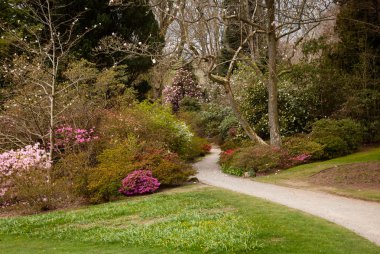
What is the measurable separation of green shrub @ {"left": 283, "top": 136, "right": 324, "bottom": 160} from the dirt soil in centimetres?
252

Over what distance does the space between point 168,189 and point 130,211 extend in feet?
13.7

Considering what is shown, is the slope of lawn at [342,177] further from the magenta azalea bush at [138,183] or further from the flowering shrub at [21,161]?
the flowering shrub at [21,161]

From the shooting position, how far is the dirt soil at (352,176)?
12.8 m

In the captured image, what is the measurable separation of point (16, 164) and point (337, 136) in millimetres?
13313

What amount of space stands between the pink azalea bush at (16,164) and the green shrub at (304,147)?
1019 centimetres

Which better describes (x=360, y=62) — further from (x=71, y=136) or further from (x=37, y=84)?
(x=37, y=84)

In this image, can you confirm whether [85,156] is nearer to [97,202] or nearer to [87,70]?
[97,202]

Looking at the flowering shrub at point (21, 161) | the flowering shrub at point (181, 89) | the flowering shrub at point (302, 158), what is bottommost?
the flowering shrub at point (302, 158)

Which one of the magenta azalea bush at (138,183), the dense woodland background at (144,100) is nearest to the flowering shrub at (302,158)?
the dense woodland background at (144,100)

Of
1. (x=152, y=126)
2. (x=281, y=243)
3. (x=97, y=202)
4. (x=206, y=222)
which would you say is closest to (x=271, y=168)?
(x=152, y=126)

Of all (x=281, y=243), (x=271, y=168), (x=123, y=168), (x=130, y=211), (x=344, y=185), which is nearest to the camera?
(x=281, y=243)

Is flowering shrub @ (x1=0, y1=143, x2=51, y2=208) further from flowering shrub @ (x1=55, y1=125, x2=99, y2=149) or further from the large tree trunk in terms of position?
the large tree trunk

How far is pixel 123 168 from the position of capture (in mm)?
14797

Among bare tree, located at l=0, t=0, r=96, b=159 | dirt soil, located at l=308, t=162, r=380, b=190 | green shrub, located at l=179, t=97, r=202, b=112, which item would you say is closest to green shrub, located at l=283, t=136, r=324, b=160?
dirt soil, located at l=308, t=162, r=380, b=190
